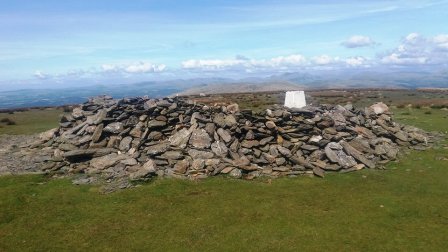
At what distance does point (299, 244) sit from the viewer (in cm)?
1573

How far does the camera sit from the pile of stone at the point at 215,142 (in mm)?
26156

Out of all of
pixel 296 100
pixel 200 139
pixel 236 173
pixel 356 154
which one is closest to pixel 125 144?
pixel 200 139

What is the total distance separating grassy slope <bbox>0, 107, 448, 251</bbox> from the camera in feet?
52.9

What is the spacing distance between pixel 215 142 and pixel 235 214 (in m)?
9.86

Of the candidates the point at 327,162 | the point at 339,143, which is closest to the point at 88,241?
the point at 327,162

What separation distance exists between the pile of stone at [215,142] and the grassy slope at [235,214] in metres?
2.02

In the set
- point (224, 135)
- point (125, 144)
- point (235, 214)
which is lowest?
point (235, 214)

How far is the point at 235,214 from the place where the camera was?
750 inches

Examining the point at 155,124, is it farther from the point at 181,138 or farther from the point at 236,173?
the point at 236,173

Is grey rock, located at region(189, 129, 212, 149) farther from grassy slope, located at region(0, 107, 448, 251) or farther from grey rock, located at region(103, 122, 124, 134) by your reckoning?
grey rock, located at region(103, 122, 124, 134)

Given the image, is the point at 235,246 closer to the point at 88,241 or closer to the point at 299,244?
the point at 299,244

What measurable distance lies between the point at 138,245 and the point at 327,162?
16.0 meters

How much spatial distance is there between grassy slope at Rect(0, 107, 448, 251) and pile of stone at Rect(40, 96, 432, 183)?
6.63 ft

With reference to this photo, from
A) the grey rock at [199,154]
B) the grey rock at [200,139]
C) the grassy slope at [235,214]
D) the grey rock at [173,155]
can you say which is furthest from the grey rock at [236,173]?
the grey rock at [173,155]
